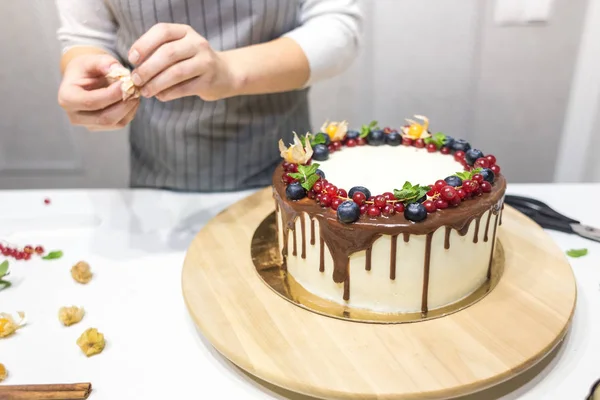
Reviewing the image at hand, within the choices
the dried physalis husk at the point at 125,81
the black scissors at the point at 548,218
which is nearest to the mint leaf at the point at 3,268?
the dried physalis husk at the point at 125,81

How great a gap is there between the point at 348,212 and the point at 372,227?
5cm

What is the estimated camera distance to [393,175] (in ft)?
3.40

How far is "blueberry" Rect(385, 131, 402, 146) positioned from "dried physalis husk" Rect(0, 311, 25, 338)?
816 mm

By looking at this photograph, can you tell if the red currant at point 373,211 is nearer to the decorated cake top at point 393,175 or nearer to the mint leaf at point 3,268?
the decorated cake top at point 393,175

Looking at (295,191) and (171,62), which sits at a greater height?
(171,62)

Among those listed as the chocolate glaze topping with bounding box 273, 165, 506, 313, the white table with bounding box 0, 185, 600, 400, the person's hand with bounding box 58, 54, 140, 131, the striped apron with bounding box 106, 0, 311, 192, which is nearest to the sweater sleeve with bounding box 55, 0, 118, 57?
the striped apron with bounding box 106, 0, 311, 192

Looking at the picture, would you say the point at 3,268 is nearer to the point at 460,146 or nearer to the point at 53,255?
the point at 53,255

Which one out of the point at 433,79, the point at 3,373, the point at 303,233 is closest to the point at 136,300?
the point at 3,373

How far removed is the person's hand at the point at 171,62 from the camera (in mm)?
969

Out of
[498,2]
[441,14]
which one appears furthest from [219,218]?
[498,2]

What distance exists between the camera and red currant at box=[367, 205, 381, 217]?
2.92ft

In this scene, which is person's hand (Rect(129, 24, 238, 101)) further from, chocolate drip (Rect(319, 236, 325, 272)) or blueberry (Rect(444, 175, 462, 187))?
blueberry (Rect(444, 175, 462, 187))

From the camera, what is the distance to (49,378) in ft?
2.82

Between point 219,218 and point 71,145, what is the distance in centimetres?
134
